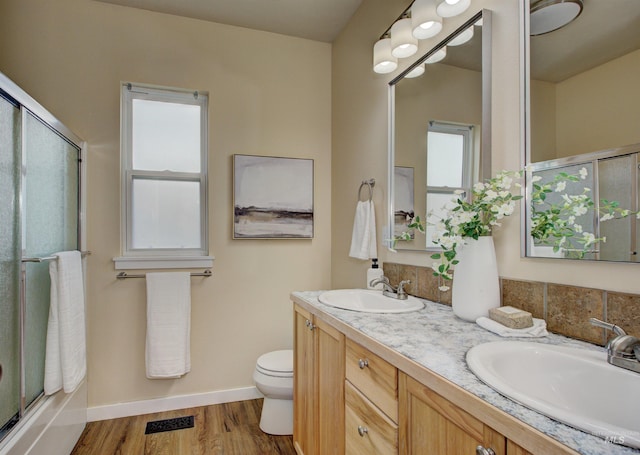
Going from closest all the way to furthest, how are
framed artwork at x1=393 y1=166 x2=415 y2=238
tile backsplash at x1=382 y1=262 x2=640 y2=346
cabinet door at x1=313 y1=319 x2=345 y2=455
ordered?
tile backsplash at x1=382 y1=262 x2=640 y2=346
cabinet door at x1=313 y1=319 x2=345 y2=455
framed artwork at x1=393 y1=166 x2=415 y2=238

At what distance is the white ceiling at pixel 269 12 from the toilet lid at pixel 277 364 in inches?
90.5

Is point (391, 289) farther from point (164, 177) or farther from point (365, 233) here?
point (164, 177)

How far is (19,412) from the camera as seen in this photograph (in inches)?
59.1

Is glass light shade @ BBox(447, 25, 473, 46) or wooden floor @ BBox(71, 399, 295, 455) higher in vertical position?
glass light shade @ BBox(447, 25, 473, 46)

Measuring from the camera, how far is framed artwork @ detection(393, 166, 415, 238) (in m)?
1.85

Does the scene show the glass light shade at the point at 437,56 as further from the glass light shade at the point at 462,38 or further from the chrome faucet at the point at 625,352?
the chrome faucet at the point at 625,352

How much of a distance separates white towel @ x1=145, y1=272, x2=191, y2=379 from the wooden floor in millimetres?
310

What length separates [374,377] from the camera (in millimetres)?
1056

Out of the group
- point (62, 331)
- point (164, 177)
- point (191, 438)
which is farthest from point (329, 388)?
point (164, 177)

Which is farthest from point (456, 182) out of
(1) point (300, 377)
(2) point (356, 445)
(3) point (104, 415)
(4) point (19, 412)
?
(3) point (104, 415)

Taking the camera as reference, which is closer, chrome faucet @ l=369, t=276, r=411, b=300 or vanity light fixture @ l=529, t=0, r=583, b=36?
vanity light fixture @ l=529, t=0, r=583, b=36

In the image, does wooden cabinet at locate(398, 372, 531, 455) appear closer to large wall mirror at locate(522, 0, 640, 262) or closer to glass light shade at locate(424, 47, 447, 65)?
large wall mirror at locate(522, 0, 640, 262)

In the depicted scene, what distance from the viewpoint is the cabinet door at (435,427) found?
2.19 feet

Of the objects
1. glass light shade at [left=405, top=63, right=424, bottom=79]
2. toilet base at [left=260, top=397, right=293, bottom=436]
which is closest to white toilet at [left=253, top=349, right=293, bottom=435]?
toilet base at [left=260, top=397, right=293, bottom=436]
